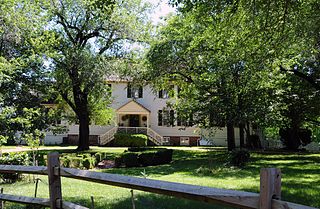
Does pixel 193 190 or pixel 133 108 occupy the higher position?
pixel 133 108

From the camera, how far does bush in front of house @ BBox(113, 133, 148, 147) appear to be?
34.4 meters

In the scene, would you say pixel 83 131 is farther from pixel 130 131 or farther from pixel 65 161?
pixel 65 161

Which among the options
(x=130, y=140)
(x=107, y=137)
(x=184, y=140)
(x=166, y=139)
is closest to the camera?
(x=130, y=140)

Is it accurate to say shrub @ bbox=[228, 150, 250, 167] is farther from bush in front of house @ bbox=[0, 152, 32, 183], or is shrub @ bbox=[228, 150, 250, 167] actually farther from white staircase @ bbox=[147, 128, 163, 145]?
white staircase @ bbox=[147, 128, 163, 145]

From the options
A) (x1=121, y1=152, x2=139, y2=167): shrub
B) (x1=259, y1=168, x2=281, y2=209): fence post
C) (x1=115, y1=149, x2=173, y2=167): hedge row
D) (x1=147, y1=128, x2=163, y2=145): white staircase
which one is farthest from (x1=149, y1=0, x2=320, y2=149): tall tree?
(x1=147, y1=128, x2=163, y2=145): white staircase

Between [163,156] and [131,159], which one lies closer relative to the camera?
[131,159]

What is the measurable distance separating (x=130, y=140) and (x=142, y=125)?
4.64 meters

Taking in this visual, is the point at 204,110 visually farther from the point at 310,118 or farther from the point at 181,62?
the point at 310,118

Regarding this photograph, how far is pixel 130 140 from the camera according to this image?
34.9 metres

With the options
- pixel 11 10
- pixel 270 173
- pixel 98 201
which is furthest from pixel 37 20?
pixel 270 173

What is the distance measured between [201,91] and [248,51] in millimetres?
7254

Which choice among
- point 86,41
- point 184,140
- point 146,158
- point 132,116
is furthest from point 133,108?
point 146,158

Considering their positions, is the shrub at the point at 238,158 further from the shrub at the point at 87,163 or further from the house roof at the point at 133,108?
the house roof at the point at 133,108

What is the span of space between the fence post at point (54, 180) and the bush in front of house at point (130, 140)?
Result: 1182 inches
